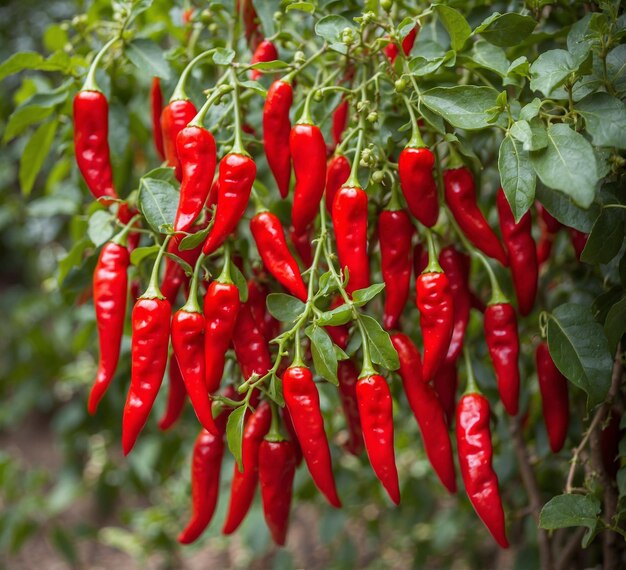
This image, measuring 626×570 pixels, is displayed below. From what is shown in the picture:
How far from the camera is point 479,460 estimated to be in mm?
1475

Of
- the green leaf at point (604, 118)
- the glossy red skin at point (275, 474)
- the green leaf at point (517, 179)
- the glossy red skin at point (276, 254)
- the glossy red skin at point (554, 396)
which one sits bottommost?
the glossy red skin at point (554, 396)

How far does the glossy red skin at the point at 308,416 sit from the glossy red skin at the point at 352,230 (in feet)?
0.62

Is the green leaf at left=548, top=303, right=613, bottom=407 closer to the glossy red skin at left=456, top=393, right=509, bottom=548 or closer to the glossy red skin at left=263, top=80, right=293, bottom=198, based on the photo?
the glossy red skin at left=456, top=393, right=509, bottom=548

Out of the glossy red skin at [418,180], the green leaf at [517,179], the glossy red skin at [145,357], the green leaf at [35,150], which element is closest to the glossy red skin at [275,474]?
the glossy red skin at [145,357]

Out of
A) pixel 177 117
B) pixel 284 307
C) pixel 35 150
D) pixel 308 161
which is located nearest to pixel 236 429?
pixel 284 307

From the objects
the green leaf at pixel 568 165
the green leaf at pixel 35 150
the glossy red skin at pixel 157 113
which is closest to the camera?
the green leaf at pixel 568 165

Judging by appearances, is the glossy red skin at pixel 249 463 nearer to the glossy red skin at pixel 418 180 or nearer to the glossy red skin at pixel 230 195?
the glossy red skin at pixel 230 195

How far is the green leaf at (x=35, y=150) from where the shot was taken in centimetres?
188

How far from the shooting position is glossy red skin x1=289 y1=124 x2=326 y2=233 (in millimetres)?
1398

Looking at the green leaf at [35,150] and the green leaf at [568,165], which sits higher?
the green leaf at [568,165]

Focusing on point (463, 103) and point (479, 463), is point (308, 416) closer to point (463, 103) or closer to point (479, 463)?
point (479, 463)

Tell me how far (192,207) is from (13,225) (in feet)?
12.6

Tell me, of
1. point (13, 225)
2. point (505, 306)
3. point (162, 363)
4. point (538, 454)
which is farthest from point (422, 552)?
point (13, 225)

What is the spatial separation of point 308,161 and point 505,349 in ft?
1.78
